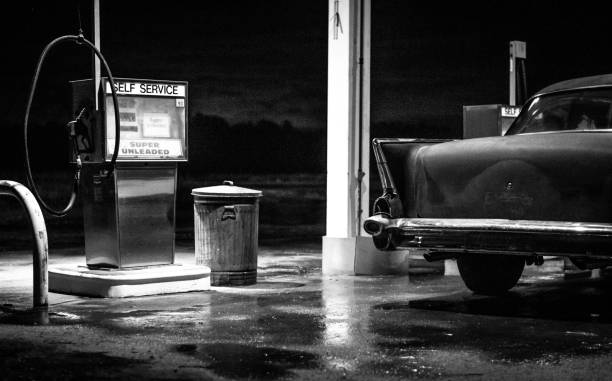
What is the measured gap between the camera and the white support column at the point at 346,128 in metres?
12.5

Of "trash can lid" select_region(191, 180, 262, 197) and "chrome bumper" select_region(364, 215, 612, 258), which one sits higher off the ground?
"trash can lid" select_region(191, 180, 262, 197)

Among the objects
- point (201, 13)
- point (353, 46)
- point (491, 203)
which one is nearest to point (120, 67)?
point (201, 13)

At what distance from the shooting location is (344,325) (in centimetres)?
828

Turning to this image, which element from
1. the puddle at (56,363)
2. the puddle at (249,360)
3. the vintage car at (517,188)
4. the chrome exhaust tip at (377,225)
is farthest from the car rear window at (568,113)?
the puddle at (56,363)

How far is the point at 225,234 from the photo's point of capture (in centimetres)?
1112

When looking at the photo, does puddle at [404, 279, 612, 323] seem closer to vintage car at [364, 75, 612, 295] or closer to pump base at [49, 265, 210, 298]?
vintage car at [364, 75, 612, 295]

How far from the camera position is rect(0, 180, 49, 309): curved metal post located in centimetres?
901

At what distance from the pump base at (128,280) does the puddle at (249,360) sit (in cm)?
280

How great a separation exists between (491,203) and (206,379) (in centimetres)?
354

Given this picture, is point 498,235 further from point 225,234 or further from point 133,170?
point 133,170

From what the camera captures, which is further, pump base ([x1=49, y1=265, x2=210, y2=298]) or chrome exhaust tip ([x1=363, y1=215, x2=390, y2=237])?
pump base ([x1=49, y1=265, x2=210, y2=298])

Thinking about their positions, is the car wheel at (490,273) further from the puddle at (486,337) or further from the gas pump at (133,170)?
the gas pump at (133,170)

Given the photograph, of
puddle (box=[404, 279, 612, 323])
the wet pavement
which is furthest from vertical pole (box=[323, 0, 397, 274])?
puddle (box=[404, 279, 612, 323])

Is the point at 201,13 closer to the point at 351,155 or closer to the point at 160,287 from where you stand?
the point at 351,155
